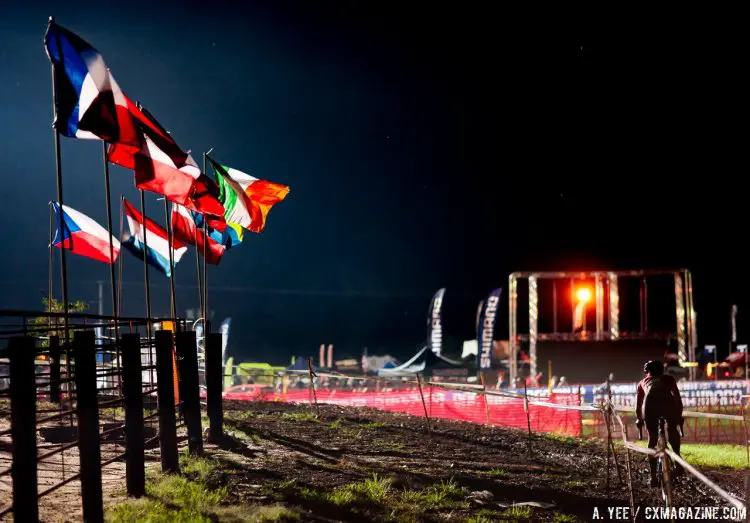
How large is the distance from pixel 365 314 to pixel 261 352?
16.9 m

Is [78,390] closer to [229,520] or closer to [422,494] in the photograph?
[229,520]

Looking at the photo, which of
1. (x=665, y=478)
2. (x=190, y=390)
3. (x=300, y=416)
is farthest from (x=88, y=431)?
(x=300, y=416)

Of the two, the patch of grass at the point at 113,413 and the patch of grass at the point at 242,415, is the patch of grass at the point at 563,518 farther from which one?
the patch of grass at the point at 113,413

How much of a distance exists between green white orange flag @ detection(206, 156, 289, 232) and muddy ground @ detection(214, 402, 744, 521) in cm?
402

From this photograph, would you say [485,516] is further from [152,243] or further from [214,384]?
[152,243]

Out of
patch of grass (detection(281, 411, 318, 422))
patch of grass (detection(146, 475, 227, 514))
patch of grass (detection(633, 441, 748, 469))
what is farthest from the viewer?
patch of grass (detection(281, 411, 318, 422))

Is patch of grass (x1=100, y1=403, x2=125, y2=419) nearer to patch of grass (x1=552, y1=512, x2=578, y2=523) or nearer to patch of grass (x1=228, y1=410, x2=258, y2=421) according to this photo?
patch of grass (x1=228, y1=410, x2=258, y2=421)

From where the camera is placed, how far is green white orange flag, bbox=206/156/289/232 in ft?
49.4

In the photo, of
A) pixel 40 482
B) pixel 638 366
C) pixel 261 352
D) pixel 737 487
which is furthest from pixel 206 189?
pixel 261 352

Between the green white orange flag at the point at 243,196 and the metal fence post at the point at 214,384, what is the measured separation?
3.31 meters

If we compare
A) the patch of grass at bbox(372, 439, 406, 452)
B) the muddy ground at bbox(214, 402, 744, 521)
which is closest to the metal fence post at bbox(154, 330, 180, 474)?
the muddy ground at bbox(214, 402, 744, 521)

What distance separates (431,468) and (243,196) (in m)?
7.04

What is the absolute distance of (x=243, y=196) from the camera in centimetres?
1541

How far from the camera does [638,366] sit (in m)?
36.8
